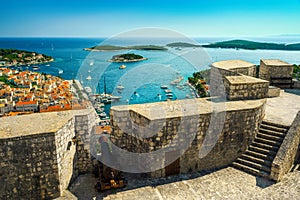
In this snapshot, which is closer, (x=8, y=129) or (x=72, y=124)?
(x=8, y=129)

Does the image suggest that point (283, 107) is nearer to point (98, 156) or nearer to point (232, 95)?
point (232, 95)

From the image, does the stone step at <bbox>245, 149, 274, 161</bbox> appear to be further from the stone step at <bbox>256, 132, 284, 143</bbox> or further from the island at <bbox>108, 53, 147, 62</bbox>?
the island at <bbox>108, 53, 147, 62</bbox>

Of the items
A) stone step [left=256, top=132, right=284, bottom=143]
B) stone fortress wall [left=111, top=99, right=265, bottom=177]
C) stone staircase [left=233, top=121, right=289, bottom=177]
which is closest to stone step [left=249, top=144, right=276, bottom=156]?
stone staircase [left=233, top=121, right=289, bottom=177]

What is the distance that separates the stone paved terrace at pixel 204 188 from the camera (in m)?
6.02

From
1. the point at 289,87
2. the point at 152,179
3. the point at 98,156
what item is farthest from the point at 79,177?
the point at 289,87

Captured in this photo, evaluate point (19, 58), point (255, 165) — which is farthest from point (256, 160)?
point (19, 58)

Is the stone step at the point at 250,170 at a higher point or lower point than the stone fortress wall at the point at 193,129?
lower

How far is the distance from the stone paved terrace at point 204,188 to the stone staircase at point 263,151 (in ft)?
1.03

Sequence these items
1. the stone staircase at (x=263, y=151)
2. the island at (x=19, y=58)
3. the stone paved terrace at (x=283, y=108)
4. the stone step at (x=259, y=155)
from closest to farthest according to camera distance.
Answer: the stone staircase at (x=263, y=151) → the stone step at (x=259, y=155) → the stone paved terrace at (x=283, y=108) → the island at (x=19, y=58)

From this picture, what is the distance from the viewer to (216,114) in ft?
22.9

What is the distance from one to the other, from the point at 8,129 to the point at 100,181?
271 centimetres

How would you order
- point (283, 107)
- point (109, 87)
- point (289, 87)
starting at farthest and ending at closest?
point (109, 87) < point (289, 87) < point (283, 107)

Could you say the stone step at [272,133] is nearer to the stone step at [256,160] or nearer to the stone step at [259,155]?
the stone step at [259,155]

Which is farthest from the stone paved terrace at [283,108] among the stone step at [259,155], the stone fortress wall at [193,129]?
the stone step at [259,155]
